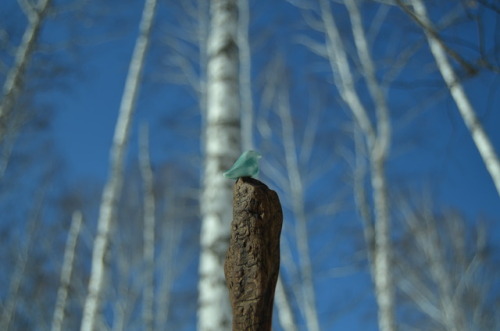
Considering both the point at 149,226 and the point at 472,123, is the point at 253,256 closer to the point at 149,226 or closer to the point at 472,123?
the point at 472,123

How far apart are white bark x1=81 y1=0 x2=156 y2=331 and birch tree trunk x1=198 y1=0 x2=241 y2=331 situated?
188 cm

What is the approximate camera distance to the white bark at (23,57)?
4.27 m

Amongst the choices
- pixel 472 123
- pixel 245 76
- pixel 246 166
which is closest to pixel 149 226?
pixel 245 76

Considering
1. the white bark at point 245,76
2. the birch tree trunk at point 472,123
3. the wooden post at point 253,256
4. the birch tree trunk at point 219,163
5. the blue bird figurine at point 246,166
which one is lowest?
the wooden post at point 253,256

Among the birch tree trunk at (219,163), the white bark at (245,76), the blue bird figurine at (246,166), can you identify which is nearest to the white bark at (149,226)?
the white bark at (245,76)

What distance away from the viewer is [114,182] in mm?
4543

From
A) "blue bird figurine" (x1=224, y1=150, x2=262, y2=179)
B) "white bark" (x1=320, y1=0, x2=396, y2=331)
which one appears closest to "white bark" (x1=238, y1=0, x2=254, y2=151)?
"white bark" (x1=320, y1=0, x2=396, y2=331)

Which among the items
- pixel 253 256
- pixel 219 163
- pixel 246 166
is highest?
pixel 219 163

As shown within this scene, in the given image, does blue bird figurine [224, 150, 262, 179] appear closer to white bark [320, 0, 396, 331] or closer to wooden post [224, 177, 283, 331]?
wooden post [224, 177, 283, 331]

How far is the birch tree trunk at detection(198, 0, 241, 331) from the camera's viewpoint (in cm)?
235

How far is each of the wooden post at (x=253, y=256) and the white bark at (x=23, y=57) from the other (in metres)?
3.59

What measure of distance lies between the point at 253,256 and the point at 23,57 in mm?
3946

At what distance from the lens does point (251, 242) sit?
1.29 m

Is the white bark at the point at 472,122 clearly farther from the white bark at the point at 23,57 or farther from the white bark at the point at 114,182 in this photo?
the white bark at the point at 23,57
